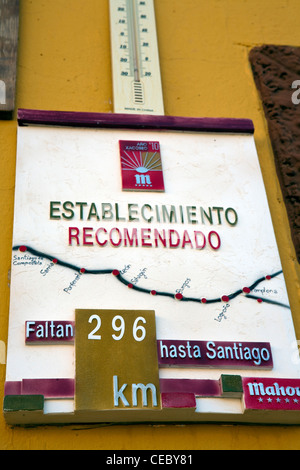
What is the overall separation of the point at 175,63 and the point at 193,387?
215 centimetres

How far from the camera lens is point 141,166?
388 cm

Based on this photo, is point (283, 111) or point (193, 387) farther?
point (283, 111)

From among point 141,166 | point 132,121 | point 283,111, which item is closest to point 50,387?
point 141,166

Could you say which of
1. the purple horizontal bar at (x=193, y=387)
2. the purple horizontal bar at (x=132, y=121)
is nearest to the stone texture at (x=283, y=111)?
the purple horizontal bar at (x=132, y=121)

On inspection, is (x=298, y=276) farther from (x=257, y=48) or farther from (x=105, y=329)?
(x=257, y=48)

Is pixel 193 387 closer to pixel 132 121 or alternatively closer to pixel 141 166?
pixel 141 166

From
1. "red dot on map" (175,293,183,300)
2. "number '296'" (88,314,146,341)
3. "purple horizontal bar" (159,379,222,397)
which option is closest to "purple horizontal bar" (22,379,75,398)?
"number '296'" (88,314,146,341)

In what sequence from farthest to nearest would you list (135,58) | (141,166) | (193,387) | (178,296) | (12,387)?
(135,58), (141,166), (178,296), (193,387), (12,387)

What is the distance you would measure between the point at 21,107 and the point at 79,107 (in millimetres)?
329

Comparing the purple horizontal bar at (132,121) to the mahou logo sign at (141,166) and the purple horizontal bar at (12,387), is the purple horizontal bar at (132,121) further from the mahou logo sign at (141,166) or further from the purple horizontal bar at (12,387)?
the purple horizontal bar at (12,387)

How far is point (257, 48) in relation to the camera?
15.2ft

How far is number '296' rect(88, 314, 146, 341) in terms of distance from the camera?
3.27 metres

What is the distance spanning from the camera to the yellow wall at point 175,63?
13.0 feet
